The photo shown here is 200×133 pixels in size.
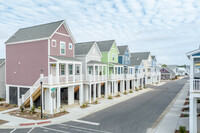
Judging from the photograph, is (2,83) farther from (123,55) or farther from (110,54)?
(123,55)

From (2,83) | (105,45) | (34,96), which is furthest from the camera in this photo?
(105,45)

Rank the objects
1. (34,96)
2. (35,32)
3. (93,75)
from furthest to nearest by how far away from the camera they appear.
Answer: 1. (93,75)
2. (35,32)
3. (34,96)

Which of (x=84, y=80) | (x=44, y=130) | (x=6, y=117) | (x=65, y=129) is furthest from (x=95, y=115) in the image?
(x=6, y=117)

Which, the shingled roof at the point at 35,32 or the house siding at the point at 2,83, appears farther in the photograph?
the house siding at the point at 2,83

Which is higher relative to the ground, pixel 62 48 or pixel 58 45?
pixel 58 45

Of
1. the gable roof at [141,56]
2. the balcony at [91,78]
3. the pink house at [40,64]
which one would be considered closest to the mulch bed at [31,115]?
the pink house at [40,64]

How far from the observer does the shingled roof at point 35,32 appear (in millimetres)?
21072

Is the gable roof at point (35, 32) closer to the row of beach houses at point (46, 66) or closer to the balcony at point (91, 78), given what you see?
the row of beach houses at point (46, 66)

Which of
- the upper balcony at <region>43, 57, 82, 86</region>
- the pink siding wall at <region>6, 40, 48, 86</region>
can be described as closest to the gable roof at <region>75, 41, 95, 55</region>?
the upper balcony at <region>43, 57, 82, 86</region>

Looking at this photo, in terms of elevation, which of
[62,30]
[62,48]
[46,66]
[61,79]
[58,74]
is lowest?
[61,79]

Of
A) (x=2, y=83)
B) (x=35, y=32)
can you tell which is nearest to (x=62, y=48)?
(x=35, y=32)

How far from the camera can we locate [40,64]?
68.1 ft

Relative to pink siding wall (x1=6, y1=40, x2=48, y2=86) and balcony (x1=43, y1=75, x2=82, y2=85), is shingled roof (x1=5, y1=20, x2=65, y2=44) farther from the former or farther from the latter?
balcony (x1=43, y1=75, x2=82, y2=85)

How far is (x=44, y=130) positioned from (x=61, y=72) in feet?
33.1
